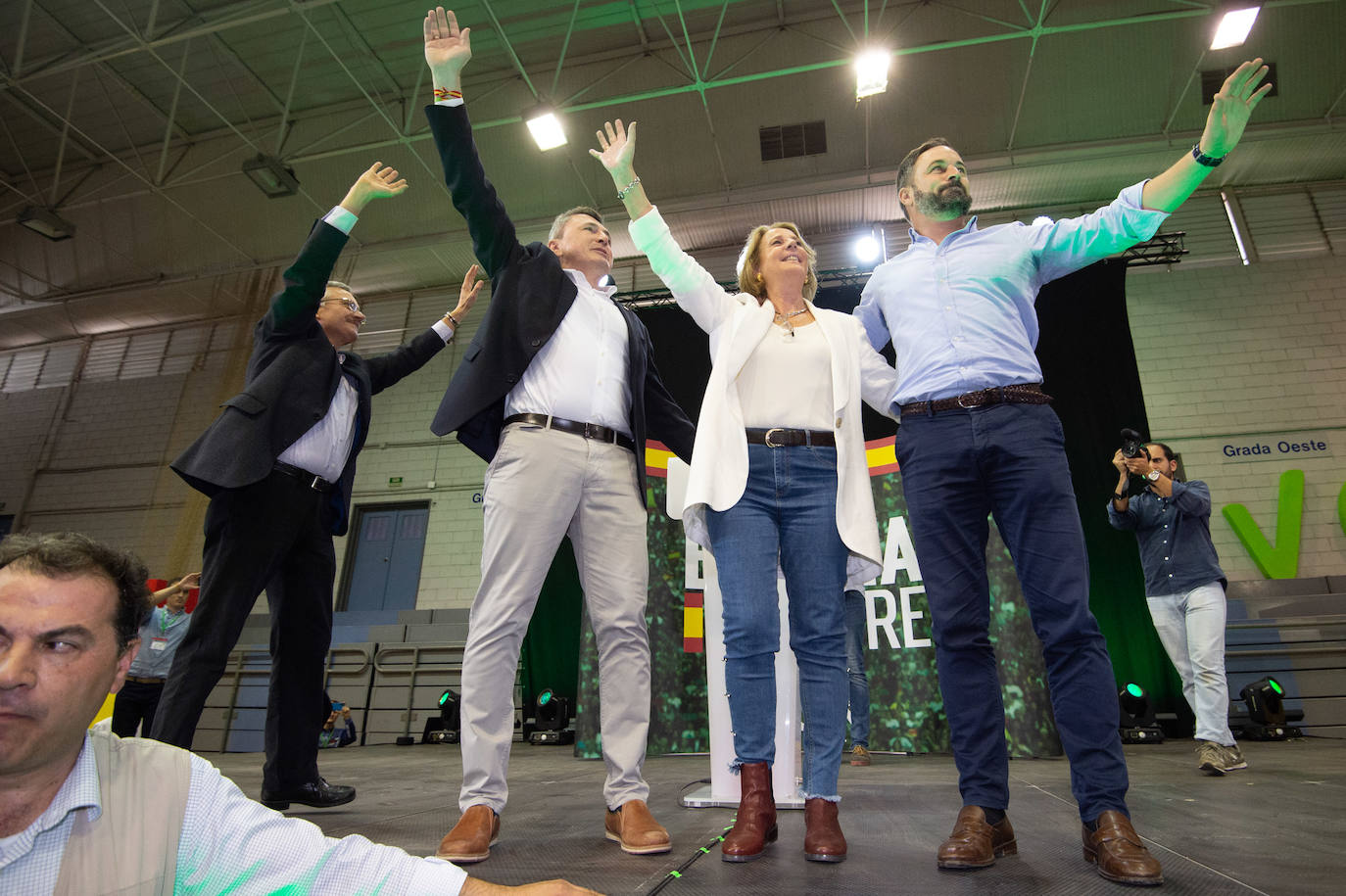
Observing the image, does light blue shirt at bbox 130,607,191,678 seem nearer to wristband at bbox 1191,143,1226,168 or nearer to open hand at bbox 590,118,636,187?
open hand at bbox 590,118,636,187

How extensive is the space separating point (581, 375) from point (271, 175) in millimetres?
8707

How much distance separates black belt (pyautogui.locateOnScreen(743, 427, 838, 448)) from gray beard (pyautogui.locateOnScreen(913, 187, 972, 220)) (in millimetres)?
701

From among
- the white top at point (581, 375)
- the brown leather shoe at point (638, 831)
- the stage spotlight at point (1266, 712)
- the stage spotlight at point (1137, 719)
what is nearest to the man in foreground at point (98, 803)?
the brown leather shoe at point (638, 831)

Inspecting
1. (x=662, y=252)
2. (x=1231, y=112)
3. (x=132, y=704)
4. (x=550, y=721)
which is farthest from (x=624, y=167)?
(x=550, y=721)

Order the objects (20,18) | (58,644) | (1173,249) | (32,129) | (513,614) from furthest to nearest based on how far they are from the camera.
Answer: (32,129)
(20,18)
(1173,249)
(513,614)
(58,644)

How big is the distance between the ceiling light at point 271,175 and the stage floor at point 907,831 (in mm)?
7349

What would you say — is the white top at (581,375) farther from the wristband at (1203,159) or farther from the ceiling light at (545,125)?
the ceiling light at (545,125)

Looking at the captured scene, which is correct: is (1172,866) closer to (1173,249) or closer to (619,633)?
(619,633)

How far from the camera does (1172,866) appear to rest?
Result: 144 centimetres

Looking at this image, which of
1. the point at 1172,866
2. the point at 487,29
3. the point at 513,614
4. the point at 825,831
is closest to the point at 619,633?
the point at 513,614

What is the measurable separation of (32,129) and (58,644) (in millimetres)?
13562

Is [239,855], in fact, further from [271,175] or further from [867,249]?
[271,175]

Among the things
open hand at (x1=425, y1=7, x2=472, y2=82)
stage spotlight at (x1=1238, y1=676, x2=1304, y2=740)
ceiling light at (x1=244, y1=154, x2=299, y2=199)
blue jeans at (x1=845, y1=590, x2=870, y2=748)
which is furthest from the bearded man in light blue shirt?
ceiling light at (x1=244, y1=154, x2=299, y2=199)

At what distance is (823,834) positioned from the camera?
5.01ft
